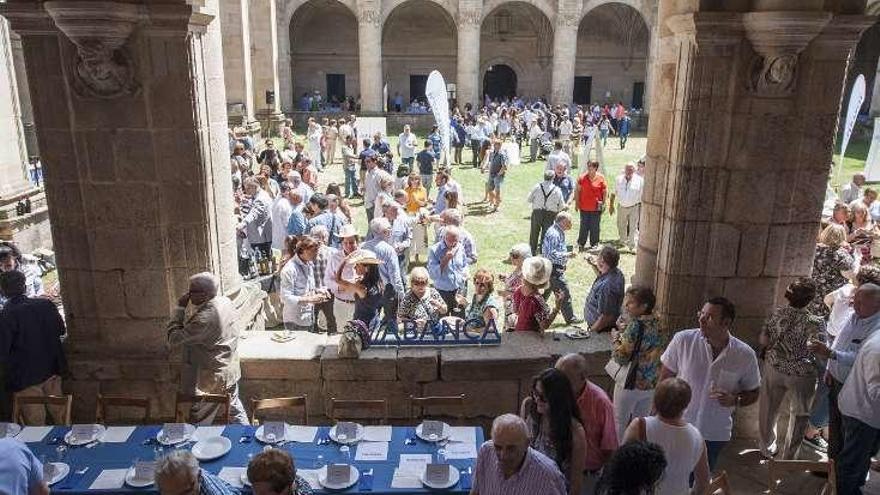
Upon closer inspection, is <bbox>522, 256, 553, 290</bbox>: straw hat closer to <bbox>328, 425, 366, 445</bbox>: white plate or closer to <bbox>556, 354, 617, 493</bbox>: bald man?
<bbox>556, 354, 617, 493</bbox>: bald man

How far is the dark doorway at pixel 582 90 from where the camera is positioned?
33281 millimetres

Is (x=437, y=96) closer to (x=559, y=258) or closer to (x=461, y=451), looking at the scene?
(x=559, y=258)

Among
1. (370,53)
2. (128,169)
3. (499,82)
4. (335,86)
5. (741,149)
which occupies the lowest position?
(128,169)

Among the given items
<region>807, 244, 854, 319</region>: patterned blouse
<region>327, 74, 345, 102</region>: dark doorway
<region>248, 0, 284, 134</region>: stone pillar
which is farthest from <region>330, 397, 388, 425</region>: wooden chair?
<region>327, 74, 345, 102</region>: dark doorway

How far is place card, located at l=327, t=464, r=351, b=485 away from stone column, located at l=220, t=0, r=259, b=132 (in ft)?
57.1

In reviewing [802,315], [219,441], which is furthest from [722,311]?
[219,441]

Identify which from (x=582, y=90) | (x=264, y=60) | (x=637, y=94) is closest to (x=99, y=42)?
(x=264, y=60)

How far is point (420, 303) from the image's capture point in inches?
217

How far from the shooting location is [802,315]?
434cm

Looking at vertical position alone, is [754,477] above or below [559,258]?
below

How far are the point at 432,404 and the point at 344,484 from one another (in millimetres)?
1014

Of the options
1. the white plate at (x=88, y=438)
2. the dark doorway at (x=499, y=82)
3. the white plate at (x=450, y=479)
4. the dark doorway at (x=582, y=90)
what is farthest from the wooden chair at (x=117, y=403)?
the dark doorway at (x=582, y=90)

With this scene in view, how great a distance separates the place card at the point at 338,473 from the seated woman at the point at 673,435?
1472 mm

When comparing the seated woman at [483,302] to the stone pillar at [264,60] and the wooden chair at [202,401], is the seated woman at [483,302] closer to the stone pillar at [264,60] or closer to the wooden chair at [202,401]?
the wooden chair at [202,401]
